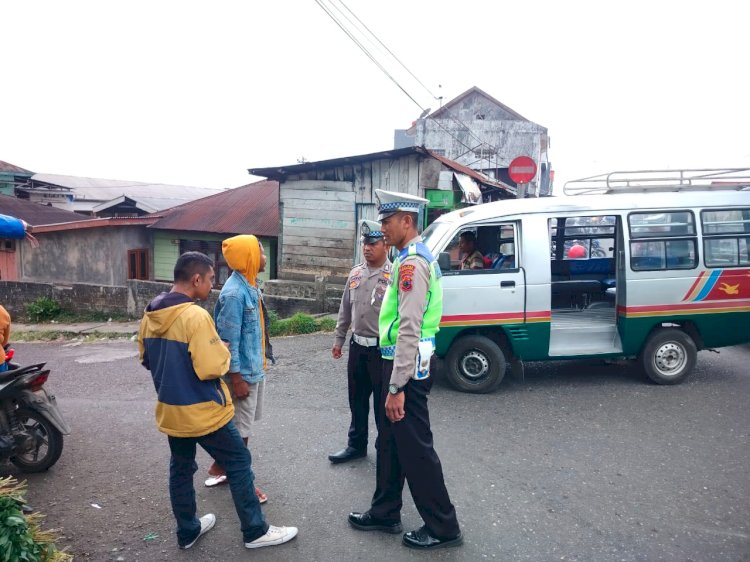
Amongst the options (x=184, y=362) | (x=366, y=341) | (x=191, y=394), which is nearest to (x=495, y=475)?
(x=366, y=341)

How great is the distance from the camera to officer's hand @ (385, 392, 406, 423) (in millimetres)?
3086

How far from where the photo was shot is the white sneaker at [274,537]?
10.7ft

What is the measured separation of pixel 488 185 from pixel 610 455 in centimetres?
1206

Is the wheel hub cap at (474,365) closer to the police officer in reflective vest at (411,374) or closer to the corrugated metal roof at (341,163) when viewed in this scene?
the police officer in reflective vest at (411,374)

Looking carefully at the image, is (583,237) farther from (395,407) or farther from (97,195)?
(97,195)

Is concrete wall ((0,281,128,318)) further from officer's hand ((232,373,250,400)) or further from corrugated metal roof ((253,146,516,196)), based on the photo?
officer's hand ((232,373,250,400))

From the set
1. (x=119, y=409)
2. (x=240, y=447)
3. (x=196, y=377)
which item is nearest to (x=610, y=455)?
(x=240, y=447)

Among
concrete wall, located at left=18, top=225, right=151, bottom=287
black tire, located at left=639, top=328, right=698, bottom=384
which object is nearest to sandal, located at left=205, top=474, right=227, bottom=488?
black tire, located at left=639, top=328, right=698, bottom=384

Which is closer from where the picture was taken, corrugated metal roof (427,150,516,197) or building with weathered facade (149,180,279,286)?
corrugated metal roof (427,150,516,197)

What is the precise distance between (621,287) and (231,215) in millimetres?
13439

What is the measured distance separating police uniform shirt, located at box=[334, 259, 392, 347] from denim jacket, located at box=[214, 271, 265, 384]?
90 cm

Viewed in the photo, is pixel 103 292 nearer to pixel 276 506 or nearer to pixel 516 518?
pixel 276 506

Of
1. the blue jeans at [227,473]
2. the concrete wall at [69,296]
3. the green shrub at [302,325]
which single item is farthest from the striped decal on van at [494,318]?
the concrete wall at [69,296]

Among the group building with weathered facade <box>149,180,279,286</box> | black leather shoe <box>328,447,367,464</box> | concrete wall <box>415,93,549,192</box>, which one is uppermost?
concrete wall <box>415,93,549,192</box>
